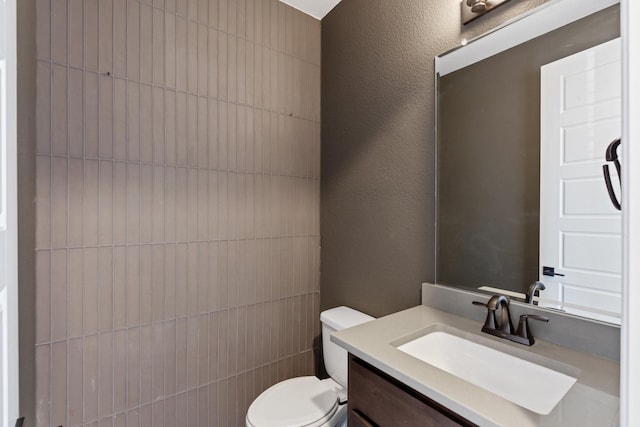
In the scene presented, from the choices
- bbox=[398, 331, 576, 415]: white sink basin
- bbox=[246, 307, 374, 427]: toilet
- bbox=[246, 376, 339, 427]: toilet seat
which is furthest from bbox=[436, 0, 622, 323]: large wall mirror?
bbox=[246, 376, 339, 427]: toilet seat

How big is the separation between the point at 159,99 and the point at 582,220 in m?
1.72

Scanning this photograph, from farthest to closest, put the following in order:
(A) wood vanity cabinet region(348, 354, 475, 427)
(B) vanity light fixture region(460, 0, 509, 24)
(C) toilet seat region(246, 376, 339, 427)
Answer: (C) toilet seat region(246, 376, 339, 427) → (B) vanity light fixture region(460, 0, 509, 24) → (A) wood vanity cabinet region(348, 354, 475, 427)

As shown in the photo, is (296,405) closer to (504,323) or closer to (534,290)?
(504,323)

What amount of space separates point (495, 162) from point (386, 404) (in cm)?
93

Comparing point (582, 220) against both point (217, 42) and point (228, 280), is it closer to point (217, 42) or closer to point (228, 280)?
point (228, 280)

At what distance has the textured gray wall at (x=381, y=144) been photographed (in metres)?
1.33

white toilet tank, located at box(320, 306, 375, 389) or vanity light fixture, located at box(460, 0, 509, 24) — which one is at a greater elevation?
vanity light fixture, located at box(460, 0, 509, 24)

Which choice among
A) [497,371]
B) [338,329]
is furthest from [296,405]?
[497,371]

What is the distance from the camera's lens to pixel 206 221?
5.04 feet

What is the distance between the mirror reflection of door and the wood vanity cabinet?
57cm

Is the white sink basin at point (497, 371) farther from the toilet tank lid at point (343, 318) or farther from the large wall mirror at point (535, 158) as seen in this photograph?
the toilet tank lid at point (343, 318)

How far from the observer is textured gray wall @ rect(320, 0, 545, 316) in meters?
1.33

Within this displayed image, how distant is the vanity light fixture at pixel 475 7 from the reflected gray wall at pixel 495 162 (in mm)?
172
